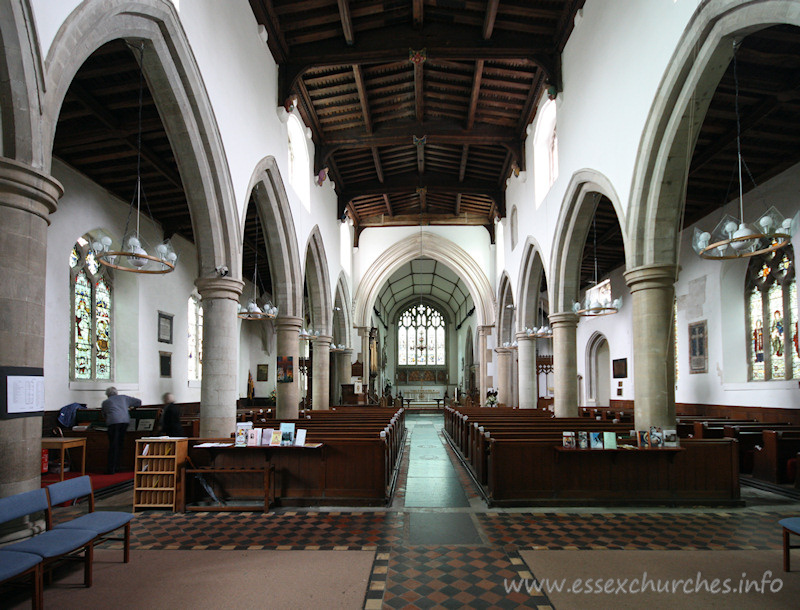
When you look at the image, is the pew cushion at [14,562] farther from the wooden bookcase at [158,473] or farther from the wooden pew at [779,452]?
the wooden pew at [779,452]

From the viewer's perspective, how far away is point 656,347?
732 centimetres

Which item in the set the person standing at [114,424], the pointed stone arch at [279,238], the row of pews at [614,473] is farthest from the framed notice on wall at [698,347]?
the person standing at [114,424]

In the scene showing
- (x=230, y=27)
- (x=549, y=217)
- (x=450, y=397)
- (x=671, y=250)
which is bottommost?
(x=450, y=397)

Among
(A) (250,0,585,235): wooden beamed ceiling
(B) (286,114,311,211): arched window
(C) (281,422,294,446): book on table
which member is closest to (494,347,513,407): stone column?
(A) (250,0,585,235): wooden beamed ceiling

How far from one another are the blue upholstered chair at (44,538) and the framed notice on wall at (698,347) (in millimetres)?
12278

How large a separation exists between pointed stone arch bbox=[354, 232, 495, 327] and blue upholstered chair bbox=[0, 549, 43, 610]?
1734 centimetres

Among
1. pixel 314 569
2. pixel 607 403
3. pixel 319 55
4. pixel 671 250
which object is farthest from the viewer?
pixel 607 403

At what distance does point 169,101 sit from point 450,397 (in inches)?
1054

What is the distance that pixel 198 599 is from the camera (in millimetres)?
3705

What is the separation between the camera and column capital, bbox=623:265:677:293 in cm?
730

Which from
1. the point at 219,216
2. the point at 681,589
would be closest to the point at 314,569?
the point at 681,589

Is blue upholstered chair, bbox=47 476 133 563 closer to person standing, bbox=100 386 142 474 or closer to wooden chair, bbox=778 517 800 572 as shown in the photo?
person standing, bbox=100 386 142 474

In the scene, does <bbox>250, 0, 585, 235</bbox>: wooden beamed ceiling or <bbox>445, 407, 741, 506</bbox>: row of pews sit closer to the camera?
<bbox>445, 407, 741, 506</bbox>: row of pews

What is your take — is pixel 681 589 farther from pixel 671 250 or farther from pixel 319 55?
pixel 319 55
